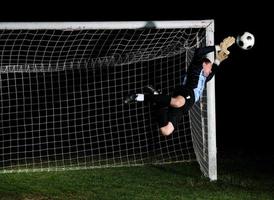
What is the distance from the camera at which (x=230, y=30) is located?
21.4 meters

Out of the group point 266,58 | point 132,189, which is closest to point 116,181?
point 132,189

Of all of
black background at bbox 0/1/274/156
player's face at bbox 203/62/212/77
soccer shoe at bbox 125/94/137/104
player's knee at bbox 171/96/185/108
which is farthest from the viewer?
black background at bbox 0/1/274/156

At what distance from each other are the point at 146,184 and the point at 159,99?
1655 millimetres

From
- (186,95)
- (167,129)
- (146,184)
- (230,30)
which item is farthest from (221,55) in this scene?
(230,30)

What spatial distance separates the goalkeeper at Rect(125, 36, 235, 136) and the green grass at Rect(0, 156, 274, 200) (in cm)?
108

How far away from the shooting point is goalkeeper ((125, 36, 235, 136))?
26.0 ft

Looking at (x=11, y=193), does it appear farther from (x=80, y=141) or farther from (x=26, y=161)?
(x=80, y=141)

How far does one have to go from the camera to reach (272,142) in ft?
42.7

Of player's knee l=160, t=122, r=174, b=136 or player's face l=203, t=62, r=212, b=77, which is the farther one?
player's face l=203, t=62, r=212, b=77

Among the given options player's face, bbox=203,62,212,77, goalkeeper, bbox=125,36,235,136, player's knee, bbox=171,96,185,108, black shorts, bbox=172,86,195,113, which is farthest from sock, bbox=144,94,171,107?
player's face, bbox=203,62,212,77

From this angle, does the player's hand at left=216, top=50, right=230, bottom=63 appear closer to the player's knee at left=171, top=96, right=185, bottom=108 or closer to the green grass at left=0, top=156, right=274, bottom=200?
the player's knee at left=171, top=96, right=185, bottom=108

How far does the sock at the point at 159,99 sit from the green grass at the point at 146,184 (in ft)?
4.25

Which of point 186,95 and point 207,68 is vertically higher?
point 207,68

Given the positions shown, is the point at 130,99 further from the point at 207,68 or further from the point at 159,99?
the point at 207,68
